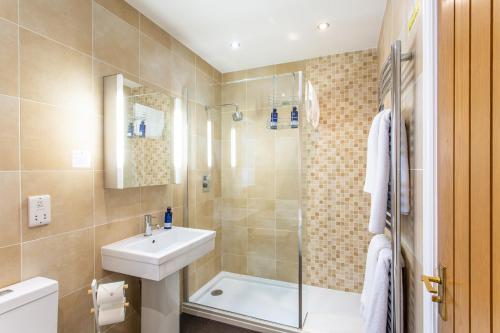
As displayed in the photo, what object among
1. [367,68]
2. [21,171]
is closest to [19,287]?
[21,171]

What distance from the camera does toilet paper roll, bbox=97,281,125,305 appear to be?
4.56ft

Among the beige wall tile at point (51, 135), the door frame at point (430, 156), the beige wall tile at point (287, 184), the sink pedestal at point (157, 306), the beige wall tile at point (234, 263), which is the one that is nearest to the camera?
the door frame at point (430, 156)

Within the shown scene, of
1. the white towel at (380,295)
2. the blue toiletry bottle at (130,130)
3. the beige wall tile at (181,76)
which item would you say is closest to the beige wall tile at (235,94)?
the beige wall tile at (181,76)

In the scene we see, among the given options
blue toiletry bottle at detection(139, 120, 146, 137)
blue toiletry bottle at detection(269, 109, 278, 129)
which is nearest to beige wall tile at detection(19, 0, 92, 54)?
blue toiletry bottle at detection(139, 120, 146, 137)

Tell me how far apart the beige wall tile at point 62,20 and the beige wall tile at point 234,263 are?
2.26 metres

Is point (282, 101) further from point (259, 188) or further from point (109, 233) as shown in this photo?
point (109, 233)

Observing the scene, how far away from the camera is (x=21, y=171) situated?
1232mm

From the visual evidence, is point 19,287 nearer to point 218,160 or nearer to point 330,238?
point 218,160

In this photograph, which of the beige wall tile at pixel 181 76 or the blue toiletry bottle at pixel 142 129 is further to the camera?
the beige wall tile at pixel 181 76

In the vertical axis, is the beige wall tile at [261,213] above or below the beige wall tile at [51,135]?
below

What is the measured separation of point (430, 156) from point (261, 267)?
2.17 m

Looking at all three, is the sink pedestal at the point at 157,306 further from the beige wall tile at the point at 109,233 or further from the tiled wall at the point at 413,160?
the tiled wall at the point at 413,160

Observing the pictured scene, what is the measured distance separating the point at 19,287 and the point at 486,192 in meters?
1.79

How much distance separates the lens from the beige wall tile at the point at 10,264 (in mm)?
1156
